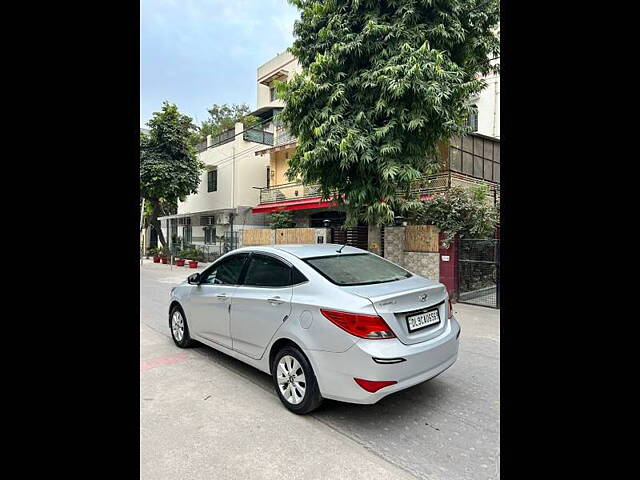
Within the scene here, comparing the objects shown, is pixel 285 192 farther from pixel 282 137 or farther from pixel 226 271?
pixel 226 271

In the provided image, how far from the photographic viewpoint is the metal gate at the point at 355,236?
1111 centimetres

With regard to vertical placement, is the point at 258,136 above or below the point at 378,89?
above

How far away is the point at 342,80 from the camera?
8367 mm

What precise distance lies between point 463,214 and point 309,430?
7.12 meters

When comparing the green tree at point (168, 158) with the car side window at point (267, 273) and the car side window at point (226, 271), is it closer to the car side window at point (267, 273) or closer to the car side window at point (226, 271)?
the car side window at point (226, 271)

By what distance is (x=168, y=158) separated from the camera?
20859 mm

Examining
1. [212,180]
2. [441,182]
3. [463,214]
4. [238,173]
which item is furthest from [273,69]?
[463,214]

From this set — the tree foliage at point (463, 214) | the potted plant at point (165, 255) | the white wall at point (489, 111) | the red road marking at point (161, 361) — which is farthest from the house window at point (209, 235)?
the red road marking at point (161, 361)

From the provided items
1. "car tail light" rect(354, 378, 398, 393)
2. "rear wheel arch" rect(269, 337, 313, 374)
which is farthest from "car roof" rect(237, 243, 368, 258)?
"car tail light" rect(354, 378, 398, 393)

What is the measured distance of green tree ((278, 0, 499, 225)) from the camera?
7.59 m

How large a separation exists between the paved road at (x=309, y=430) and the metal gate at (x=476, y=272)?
169 inches
